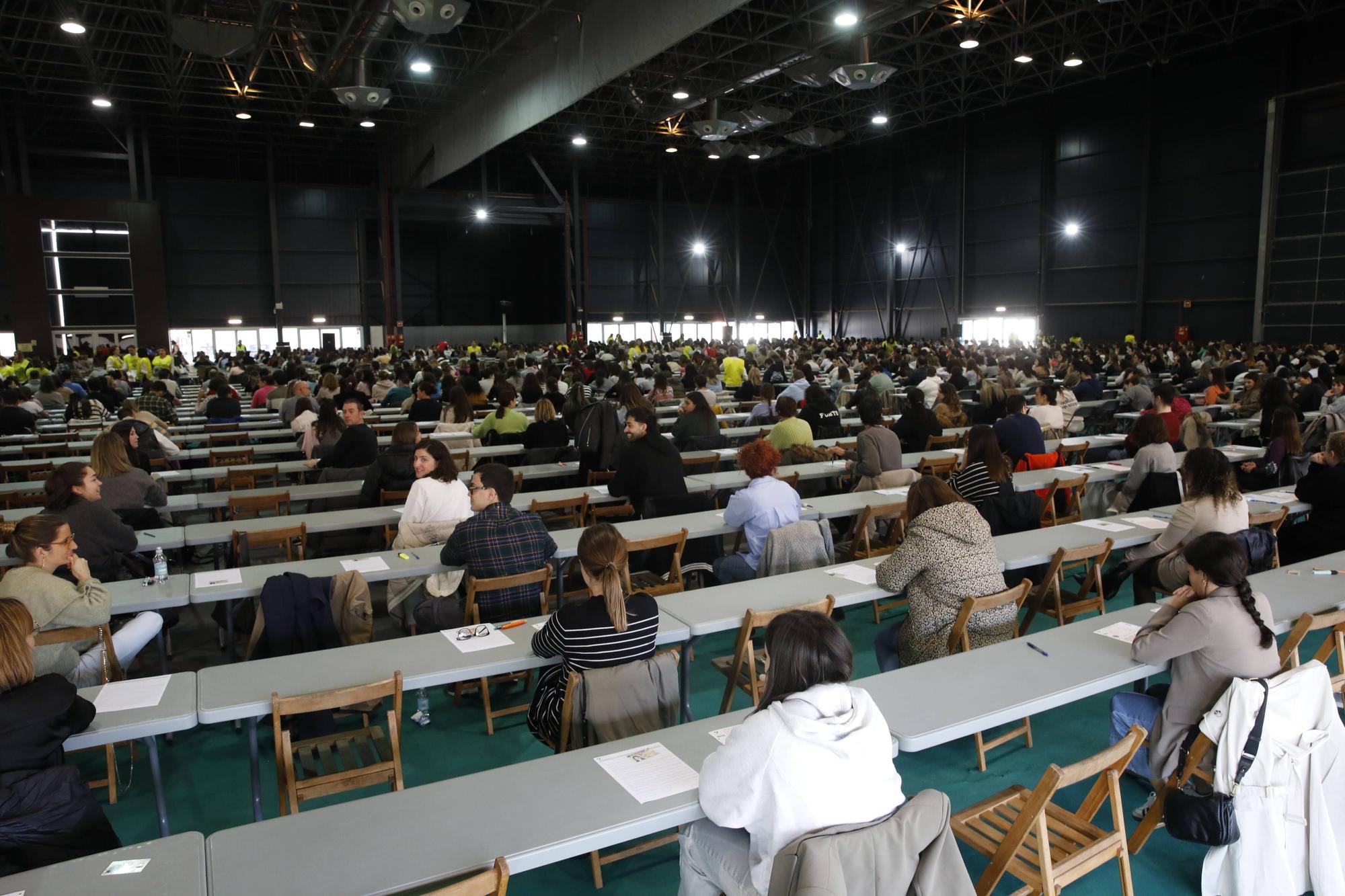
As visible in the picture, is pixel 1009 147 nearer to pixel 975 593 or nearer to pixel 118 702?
pixel 975 593

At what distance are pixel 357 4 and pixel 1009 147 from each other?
17.7 m

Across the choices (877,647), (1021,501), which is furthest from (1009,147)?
(877,647)

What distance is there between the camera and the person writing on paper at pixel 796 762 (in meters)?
2.02

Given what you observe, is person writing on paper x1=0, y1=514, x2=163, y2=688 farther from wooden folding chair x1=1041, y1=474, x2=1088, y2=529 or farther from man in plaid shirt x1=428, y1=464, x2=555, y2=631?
wooden folding chair x1=1041, y1=474, x2=1088, y2=529

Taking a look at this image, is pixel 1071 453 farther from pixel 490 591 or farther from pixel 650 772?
pixel 650 772

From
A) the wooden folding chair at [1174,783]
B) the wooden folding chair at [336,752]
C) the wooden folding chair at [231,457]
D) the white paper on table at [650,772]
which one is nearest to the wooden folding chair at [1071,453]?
the wooden folding chair at [1174,783]

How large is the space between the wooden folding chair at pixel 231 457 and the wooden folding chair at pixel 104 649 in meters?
5.04

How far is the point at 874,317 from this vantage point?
29938 millimetres

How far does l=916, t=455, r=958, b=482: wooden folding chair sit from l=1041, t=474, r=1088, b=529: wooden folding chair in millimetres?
867

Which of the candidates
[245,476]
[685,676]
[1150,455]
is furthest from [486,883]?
[245,476]

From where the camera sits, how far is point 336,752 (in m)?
3.31

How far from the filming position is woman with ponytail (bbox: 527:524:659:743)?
3.05 m

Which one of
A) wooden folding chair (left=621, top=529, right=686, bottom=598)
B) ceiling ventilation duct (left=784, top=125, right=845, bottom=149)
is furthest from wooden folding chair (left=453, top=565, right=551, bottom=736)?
ceiling ventilation duct (left=784, top=125, right=845, bottom=149)

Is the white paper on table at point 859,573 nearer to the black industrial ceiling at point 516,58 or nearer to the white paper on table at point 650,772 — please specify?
the white paper on table at point 650,772
